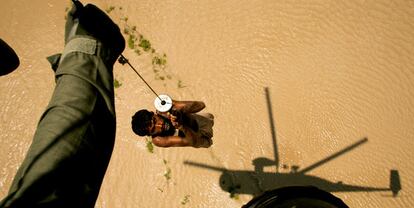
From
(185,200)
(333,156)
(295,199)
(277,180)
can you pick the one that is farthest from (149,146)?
(295,199)

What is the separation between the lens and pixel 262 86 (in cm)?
574

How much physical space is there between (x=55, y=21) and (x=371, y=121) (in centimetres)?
650

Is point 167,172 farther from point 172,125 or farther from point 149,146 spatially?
point 172,125

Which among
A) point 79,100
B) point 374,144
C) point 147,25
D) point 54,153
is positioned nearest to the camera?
point 54,153

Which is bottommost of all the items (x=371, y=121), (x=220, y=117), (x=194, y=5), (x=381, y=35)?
(x=220, y=117)

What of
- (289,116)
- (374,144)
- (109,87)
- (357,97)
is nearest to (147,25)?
(289,116)

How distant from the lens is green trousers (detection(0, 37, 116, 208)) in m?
0.93

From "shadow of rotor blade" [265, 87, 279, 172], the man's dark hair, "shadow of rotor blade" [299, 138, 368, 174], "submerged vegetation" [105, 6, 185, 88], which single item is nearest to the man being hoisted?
the man's dark hair

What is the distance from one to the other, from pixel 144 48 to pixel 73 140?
5415 millimetres

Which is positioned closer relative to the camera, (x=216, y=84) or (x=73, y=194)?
(x=73, y=194)

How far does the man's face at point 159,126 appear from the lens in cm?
364

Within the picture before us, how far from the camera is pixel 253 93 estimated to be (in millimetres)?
5707

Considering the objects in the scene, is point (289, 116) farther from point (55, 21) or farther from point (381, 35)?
point (55, 21)

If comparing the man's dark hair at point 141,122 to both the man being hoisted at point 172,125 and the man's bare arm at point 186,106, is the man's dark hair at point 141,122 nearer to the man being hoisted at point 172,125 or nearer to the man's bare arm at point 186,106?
the man being hoisted at point 172,125
